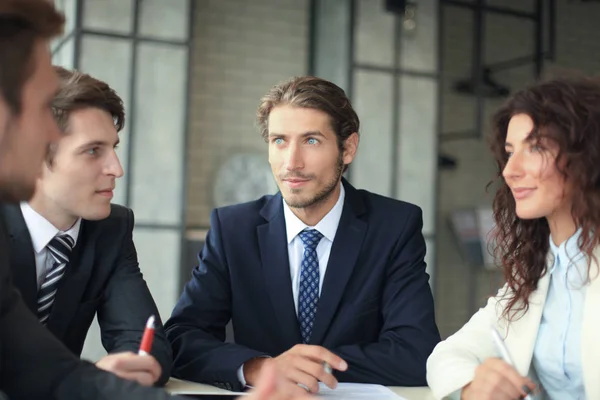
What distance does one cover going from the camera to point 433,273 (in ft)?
22.1

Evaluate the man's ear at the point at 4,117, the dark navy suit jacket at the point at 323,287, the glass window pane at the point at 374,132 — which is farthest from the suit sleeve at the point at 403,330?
the glass window pane at the point at 374,132

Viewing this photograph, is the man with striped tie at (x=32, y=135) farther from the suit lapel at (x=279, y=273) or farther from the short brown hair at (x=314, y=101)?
the short brown hair at (x=314, y=101)

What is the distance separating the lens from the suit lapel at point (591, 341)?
170 centimetres

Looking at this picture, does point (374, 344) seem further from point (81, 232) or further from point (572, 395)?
point (81, 232)

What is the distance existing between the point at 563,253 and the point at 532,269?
0.31ft

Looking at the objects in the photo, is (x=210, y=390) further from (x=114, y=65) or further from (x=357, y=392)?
(x=114, y=65)

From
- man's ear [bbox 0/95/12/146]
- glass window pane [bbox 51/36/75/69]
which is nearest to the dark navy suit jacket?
man's ear [bbox 0/95/12/146]

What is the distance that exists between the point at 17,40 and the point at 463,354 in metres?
1.22

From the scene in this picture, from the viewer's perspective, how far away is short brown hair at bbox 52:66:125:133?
7.16 feet

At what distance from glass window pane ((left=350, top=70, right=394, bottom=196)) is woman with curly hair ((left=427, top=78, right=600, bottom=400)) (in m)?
4.45

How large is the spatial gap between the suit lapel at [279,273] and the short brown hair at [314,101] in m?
0.32

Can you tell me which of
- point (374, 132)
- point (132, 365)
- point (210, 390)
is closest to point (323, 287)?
point (210, 390)

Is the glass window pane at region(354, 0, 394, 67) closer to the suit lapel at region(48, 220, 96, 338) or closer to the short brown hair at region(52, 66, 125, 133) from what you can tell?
the short brown hair at region(52, 66, 125, 133)

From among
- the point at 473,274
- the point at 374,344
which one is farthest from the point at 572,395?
the point at 473,274
